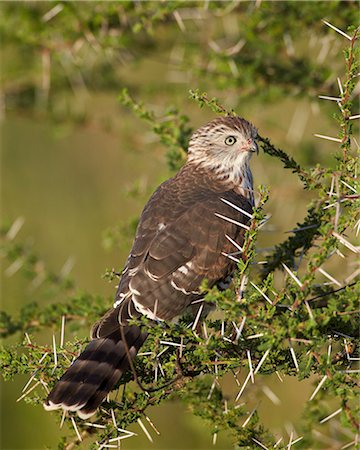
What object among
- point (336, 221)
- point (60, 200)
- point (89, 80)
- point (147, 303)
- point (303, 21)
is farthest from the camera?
point (60, 200)

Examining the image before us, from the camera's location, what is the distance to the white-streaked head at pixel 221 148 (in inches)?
184

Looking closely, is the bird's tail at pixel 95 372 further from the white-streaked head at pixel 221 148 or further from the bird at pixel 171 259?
the white-streaked head at pixel 221 148

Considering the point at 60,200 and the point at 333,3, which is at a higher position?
the point at 333,3

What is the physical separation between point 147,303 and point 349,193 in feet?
3.92

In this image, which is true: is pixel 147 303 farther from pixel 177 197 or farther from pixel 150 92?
pixel 150 92

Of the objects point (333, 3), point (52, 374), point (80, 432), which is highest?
point (333, 3)

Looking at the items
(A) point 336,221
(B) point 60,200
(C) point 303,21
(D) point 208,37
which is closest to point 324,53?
(C) point 303,21

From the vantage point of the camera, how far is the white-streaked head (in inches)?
184

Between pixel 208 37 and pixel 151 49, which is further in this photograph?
pixel 151 49

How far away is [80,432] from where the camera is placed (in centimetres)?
319

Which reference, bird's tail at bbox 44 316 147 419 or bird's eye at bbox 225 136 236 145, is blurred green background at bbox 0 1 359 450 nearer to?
bird's eye at bbox 225 136 236 145

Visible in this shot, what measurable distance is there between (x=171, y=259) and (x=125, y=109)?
11.7ft

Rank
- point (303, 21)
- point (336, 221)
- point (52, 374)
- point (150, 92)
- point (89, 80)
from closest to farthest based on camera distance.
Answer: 1. point (336, 221)
2. point (52, 374)
3. point (303, 21)
4. point (150, 92)
5. point (89, 80)

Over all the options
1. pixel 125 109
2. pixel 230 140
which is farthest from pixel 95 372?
pixel 125 109
